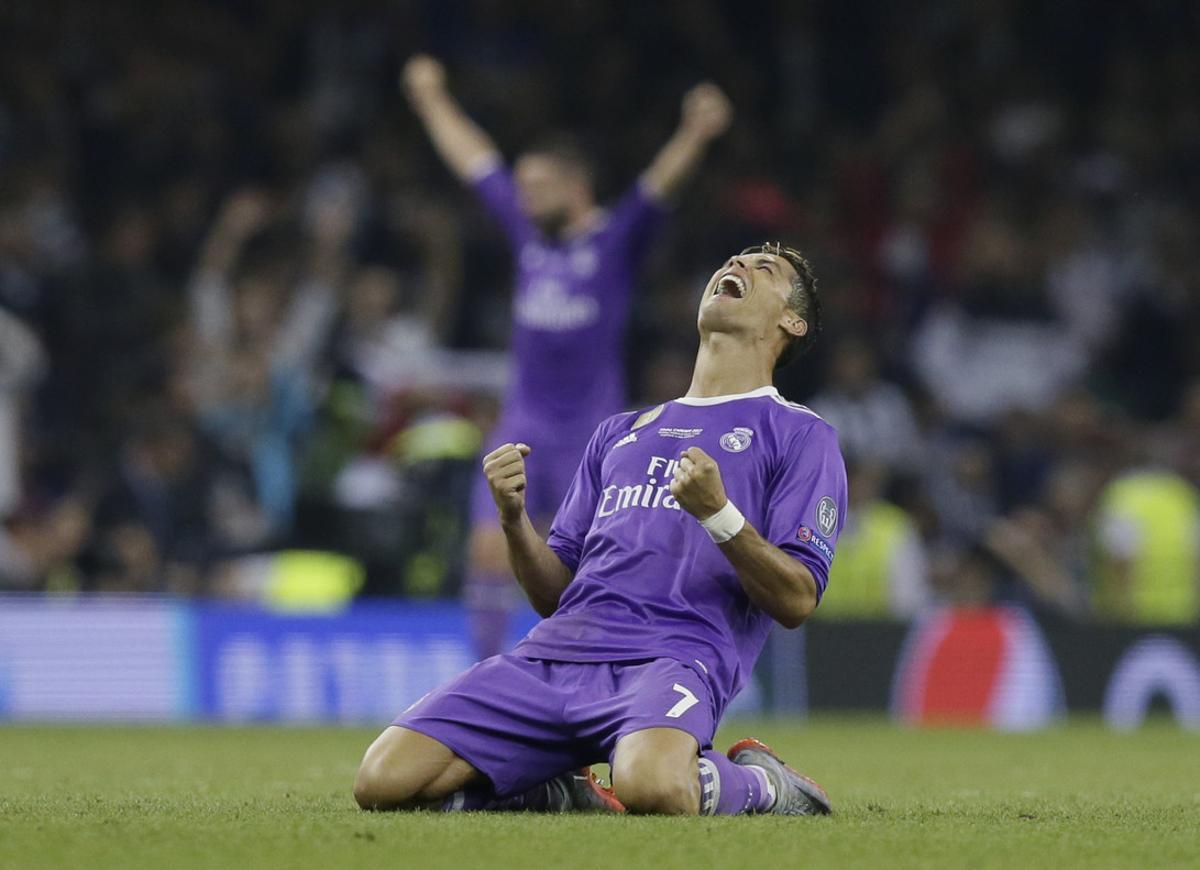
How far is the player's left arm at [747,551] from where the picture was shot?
478 centimetres

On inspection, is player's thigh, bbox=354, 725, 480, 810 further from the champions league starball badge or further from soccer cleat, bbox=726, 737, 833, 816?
the champions league starball badge

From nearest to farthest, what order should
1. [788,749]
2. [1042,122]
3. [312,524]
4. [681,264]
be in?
[788,749], [312,524], [681,264], [1042,122]

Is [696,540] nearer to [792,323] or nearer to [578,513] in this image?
[578,513]

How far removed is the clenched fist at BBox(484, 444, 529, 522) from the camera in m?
5.11

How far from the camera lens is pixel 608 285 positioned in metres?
9.16

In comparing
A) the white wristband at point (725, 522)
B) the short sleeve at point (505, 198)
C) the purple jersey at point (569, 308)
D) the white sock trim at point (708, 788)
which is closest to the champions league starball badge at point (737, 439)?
the white wristband at point (725, 522)

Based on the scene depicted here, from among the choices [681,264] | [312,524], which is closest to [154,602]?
[312,524]

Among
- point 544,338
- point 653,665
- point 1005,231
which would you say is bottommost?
point 653,665

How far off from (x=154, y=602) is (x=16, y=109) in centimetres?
452

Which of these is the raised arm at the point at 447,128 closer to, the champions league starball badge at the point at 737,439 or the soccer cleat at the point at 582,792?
the champions league starball badge at the point at 737,439

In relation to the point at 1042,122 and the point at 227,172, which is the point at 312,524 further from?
the point at 1042,122

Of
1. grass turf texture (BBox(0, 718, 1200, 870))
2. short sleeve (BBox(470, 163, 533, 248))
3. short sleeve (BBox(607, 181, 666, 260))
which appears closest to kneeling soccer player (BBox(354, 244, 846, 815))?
grass turf texture (BBox(0, 718, 1200, 870))

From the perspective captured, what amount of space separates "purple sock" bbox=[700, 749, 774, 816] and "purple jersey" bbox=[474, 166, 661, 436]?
13.9 feet

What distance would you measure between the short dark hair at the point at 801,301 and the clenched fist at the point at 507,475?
35.8 inches
